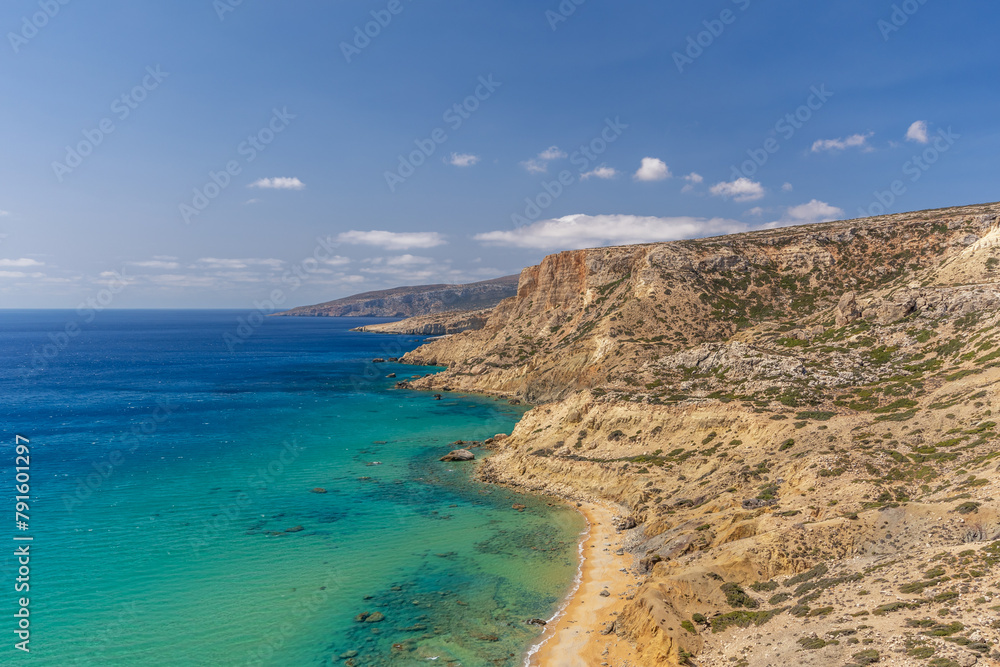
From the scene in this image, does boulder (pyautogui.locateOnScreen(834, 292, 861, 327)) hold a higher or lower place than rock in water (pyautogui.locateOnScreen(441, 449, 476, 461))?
higher

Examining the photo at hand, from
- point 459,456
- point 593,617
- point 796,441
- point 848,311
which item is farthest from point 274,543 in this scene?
point 848,311

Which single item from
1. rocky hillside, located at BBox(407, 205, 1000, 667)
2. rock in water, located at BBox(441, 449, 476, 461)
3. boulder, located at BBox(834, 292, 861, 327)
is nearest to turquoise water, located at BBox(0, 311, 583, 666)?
rock in water, located at BBox(441, 449, 476, 461)

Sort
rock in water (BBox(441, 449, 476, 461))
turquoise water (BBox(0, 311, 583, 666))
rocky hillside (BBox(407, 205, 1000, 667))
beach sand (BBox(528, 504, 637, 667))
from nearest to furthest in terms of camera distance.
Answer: rocky hillside (BBox(407, 205, 1000, 667)) < beach sand (BBox(528, 504, 637, 667)) < turquoise water (BBox(0, 311, 583, 666)) < rock in water (BBox(441, 449, 476, 461))

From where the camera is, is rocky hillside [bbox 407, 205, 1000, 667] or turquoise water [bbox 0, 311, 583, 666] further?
turquoise water [bbox 0, 311, 583, 666]

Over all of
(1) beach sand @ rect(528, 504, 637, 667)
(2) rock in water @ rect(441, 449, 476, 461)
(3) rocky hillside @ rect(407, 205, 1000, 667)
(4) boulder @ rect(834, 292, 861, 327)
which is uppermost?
(4) boulder @ rect(834, 292, 861, 327)

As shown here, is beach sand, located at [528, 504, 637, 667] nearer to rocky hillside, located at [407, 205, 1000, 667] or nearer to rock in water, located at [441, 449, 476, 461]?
rocky hillside, located at [407, 205, 1000, 667]

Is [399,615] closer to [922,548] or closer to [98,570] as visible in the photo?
[98,570]

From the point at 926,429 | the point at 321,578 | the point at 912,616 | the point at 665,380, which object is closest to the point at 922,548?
the point at 912,616
